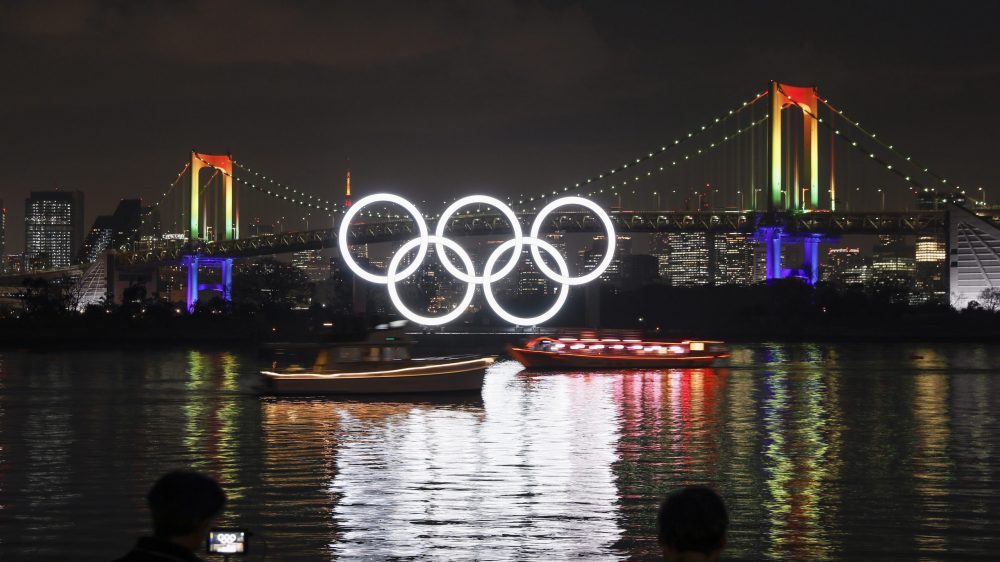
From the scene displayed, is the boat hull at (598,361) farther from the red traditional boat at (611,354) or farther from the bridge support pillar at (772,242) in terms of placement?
the bridge support pillar at (772,242)

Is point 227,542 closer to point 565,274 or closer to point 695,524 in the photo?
point 695,524

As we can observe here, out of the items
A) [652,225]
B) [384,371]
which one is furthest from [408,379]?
[652,225]

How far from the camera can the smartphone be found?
5.24 metres

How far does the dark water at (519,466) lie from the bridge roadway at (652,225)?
34760mm

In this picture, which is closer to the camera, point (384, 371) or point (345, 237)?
point (384, 371)

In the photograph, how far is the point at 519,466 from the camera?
20.0m

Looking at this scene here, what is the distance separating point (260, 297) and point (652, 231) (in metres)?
52.3

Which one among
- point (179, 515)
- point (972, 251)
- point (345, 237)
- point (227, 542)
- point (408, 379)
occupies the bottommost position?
point (408, 379)

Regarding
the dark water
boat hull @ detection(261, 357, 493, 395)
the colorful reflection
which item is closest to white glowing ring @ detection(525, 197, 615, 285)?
the dark water

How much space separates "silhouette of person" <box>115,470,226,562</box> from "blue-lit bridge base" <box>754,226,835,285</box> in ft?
238

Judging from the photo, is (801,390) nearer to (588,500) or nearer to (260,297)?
(588,500)

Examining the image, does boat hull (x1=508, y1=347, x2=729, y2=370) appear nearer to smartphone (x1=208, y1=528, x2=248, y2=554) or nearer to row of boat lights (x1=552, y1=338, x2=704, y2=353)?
row of boat lights (x1=552, y1=338, x2=704, y2=353)

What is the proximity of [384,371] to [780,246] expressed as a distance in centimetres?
4746

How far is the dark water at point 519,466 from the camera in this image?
1355cm
